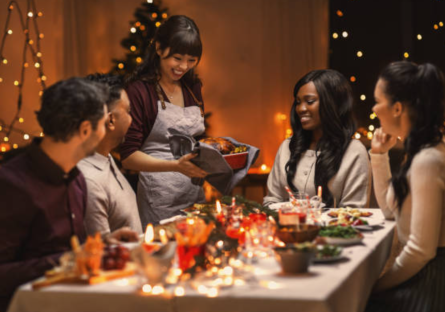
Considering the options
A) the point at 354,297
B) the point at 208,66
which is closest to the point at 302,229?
the point at 354,297

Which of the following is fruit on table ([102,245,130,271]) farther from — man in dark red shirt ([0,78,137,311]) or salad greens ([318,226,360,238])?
salad greens ([318,226,360,238])

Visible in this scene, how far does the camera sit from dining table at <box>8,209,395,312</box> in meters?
1.53

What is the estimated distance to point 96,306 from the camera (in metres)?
1.61

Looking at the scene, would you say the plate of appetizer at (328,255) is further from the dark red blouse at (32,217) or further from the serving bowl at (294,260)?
the dark red blouse at (32,217)

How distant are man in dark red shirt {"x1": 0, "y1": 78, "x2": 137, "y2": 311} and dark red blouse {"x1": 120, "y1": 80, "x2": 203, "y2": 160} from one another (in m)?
1.02

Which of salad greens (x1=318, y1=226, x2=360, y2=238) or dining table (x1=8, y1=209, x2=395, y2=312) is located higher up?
dining table (x1=8, y1=209, x2=395, y2=312)

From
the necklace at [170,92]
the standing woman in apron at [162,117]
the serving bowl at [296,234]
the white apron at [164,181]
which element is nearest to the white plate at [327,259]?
the serving bowl at [296,234]

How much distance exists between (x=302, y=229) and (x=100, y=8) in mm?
5710

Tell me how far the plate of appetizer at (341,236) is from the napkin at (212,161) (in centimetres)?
64

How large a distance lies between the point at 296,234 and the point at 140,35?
452 cm

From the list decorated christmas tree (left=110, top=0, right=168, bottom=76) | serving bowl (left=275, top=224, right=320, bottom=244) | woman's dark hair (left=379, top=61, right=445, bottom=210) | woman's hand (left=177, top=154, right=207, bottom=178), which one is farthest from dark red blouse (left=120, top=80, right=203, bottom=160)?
decorated christmas tree (left=110, top=0, right=168, bottom=76)

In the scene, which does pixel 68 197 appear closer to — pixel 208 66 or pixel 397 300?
pixel 397 300

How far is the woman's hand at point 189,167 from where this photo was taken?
9.29ft

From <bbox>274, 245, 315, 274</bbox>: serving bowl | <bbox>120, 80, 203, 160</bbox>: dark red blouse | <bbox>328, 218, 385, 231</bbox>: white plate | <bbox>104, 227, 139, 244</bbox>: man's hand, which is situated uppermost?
<bbox>120, 80, 203, 160</bbox>: dark red blouse
